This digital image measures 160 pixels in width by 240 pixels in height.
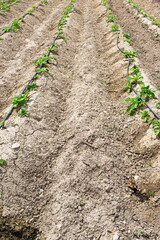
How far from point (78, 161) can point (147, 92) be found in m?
2.72

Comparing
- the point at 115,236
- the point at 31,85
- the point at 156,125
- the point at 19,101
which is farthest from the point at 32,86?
the point at 115,236

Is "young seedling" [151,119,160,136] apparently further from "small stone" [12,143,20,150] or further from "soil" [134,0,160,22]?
"soil" [134,0,160,22]

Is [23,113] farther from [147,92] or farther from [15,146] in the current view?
[147,92]

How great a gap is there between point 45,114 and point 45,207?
2385 millimetres

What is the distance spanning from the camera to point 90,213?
3123 millimetres

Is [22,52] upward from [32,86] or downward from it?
upward

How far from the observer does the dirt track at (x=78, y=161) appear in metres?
3.04

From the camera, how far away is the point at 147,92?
4.79 m

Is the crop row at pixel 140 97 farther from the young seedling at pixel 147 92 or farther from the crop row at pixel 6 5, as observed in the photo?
the crop row at pixel 6 5

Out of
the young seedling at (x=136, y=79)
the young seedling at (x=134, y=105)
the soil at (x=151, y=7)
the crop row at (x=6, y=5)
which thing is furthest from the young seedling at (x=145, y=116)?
the crop row at (x=6, y=5)

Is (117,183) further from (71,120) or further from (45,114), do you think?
(45,114)

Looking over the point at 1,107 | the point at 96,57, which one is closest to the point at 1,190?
the point at 1,107

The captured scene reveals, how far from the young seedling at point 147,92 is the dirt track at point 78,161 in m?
0.64

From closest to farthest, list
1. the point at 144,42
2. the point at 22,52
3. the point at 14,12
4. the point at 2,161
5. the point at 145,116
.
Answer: the point at 2,161
the point at 145,116
the point at 22,52
the point at 144,42
the point at 14,12
